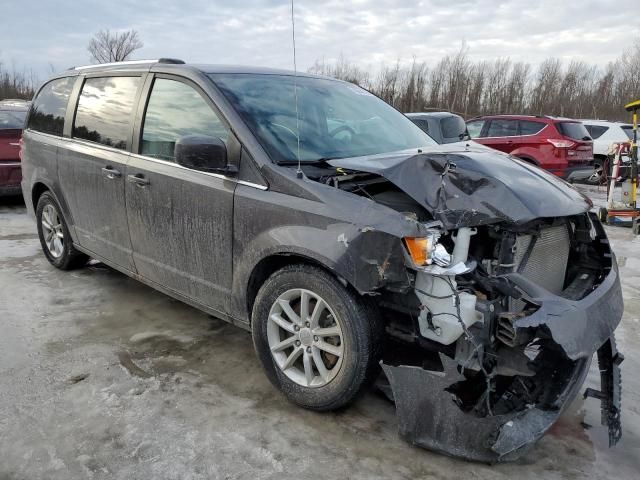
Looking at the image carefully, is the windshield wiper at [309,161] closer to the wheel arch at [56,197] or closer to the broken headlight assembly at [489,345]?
the broken headlight assembly at [489,345]

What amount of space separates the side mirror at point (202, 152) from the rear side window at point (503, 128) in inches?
410

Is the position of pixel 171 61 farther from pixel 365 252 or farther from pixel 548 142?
pixel 548 142

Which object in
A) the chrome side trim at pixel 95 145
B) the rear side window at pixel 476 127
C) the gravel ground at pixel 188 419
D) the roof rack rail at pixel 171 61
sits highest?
the roof rack rail at pixel 171 61

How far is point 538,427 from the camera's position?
7.54ft

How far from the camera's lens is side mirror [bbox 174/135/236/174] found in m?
2.81

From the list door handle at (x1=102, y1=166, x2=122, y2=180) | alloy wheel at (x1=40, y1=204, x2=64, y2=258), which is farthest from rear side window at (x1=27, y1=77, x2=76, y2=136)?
door handle at (x1=102, y1=166, x2=122, y2=180)

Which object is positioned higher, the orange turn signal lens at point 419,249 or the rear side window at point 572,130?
the rear side window at point 572,130

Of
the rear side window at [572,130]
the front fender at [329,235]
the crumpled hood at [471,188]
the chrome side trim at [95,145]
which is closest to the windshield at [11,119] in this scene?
the chrome side trim at [95,145]

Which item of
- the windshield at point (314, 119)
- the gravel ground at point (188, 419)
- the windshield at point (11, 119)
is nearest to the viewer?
the gravel ground at point (188, 419)

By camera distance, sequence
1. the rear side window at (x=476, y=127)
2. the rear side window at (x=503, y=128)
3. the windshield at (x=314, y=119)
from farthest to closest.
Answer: the rear side window at (x=476, y=127)
the rear side window at (x=503, y=128)
the windshield at (x=314, y=119)

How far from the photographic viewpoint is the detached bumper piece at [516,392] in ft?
7.39

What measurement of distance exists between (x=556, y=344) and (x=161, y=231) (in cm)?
244

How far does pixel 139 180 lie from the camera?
3.52 metres

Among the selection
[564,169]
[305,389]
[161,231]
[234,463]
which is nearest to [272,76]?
[161,231]
